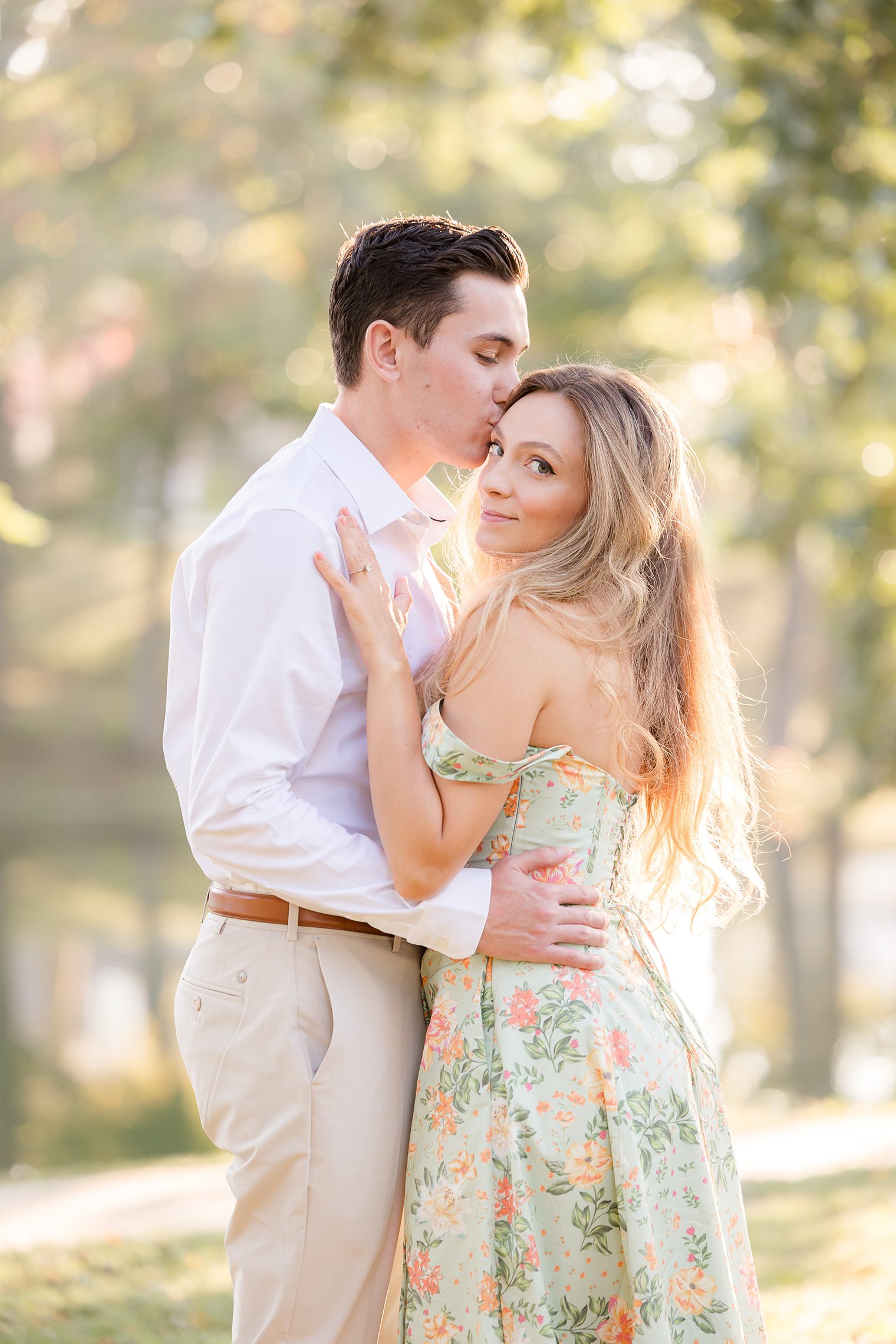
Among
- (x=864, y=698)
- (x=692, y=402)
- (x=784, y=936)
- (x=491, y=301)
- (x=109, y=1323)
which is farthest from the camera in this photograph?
(x=692, y=402)

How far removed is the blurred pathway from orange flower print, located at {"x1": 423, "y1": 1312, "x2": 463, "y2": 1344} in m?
2.61

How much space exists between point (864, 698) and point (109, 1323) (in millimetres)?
7256

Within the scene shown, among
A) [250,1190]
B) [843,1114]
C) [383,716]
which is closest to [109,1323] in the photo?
[250,1190]

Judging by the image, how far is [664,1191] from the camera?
2.28 metres

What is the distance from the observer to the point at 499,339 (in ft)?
8.54

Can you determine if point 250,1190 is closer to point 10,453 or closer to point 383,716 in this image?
point 383,716

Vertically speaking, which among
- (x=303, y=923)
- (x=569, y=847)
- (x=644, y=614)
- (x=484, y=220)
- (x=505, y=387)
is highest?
(x=484, y=220)

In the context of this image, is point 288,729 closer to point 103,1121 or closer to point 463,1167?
point 463,1167

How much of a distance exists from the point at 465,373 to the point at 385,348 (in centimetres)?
17

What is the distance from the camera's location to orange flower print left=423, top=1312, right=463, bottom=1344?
2.22 metres

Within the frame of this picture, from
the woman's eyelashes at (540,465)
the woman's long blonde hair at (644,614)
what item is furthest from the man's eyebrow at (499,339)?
the woman's eyelashes at (540,465)

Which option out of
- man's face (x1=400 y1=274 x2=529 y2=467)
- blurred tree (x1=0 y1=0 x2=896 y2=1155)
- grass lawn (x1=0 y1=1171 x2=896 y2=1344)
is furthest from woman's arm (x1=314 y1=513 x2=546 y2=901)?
blurred tree (x1=0 y1=0 x2=896 y2=1155)

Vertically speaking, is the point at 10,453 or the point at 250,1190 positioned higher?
the point at 10,453

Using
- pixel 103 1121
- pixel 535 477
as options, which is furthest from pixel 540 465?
pixel 103 1121
